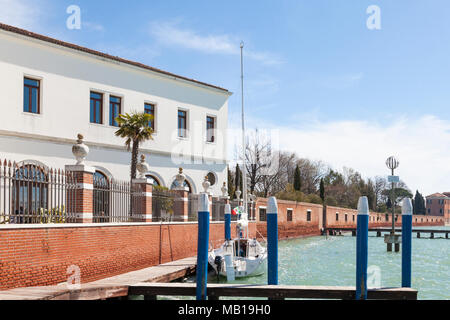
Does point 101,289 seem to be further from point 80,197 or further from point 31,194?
point 80,197

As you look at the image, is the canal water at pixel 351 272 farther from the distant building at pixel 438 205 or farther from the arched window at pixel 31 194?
the distant building at pixel 438 205

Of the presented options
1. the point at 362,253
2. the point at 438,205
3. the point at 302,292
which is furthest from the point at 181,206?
the point at 438,205

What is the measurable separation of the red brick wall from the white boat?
1936mm

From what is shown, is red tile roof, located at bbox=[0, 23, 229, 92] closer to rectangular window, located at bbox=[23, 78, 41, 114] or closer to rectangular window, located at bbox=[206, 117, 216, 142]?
rectangular window, located at bbox=[23, 78, 41, 114]

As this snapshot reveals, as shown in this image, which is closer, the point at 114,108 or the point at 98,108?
the point at 98,108

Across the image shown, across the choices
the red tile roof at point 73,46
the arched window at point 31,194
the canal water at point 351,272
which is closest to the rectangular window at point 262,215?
Result: the canal water at point 351,272

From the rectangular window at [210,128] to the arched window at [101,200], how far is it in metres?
16.9

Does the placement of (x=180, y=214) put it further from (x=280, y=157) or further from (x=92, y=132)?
(x=280, y=157)

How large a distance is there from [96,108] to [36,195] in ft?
46.3

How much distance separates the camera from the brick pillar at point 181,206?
64.9 ft

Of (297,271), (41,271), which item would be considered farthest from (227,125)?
(41,271)

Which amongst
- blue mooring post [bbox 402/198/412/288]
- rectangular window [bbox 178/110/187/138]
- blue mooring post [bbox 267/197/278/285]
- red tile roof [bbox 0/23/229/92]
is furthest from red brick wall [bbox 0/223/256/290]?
rectangular window [bbox 178/110/187/138]

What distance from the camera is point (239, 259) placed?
60.3 ft
